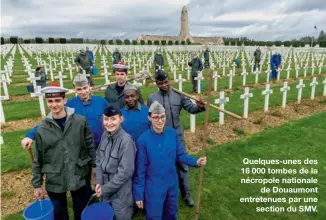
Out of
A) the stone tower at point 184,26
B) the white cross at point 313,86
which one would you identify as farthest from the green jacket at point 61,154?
the stone tower at point 184,26

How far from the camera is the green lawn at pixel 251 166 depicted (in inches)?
153

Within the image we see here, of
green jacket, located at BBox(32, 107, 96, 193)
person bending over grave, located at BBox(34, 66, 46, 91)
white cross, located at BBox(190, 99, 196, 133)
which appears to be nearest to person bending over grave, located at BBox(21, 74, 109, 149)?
green jacket, located at BBox(32, 107, 96, 193)

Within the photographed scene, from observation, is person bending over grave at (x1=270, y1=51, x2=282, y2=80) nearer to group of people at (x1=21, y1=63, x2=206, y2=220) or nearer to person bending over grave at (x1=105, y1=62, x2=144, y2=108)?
person bending over grave at (x1=105, y1=62, x2=144, y2=108)

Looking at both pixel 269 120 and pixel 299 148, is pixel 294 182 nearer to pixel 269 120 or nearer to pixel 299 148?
pixel 299 148

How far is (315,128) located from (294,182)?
10.1ft

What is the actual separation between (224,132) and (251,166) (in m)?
1.74

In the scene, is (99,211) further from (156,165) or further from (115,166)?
(156,165)

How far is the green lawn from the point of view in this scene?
3.88 m

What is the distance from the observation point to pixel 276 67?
14.9 metres

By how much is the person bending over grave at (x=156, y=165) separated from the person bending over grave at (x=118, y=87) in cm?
100

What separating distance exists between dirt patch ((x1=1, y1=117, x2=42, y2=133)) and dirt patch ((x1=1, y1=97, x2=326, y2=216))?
0.22 feet

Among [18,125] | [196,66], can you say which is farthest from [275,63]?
[18,125]

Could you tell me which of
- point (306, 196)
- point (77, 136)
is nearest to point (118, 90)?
point (77, 136)

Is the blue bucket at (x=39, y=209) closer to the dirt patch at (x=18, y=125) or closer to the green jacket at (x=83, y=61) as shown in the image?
the dirt patch at (x=18, y=125)
